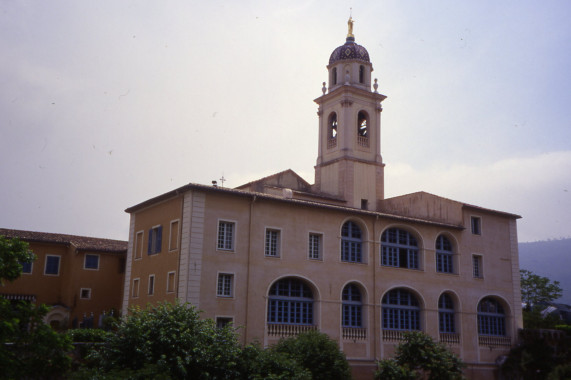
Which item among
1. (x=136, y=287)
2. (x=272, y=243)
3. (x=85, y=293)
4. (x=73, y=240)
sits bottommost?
(x=136, y=287)

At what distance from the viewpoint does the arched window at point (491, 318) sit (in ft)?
131

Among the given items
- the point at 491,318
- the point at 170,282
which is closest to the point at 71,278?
the point at 170,282

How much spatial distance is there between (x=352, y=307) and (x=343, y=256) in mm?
2823

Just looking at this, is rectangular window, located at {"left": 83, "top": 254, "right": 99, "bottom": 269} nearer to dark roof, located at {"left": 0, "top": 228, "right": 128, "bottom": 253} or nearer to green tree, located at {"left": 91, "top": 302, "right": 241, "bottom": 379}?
dark roof, located at {"left": 0, "top": 228, "right": 128, "bottom": 253}

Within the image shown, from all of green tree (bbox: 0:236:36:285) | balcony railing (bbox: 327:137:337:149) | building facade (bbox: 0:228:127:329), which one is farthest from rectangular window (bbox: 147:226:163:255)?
green tree (bbox: 0:236:36:285)

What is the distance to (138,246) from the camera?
36438 mm

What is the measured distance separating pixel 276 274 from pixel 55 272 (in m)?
19.9

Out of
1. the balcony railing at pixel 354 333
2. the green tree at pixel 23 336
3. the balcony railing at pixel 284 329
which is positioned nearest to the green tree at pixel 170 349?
the green tree at pixel 23 336

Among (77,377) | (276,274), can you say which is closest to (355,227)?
(276,274)

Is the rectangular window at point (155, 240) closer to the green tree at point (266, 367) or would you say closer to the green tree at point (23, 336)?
the green tree at point (266, 367)

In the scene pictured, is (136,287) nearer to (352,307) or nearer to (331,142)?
(352,307)

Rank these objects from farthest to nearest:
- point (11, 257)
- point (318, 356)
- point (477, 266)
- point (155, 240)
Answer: point (477, 266), point (155, 240), point (318, 356), point (11, 257)

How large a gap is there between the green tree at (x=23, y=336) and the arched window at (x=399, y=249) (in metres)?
23.4

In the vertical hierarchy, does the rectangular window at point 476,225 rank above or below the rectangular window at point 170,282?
above
